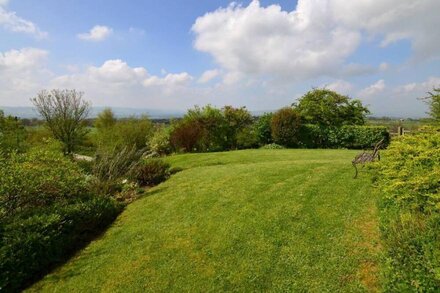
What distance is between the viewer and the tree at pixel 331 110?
23219 mm

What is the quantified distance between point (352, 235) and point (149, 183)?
7.99m

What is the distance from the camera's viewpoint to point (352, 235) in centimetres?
559

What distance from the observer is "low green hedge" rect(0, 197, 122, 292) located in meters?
5.78

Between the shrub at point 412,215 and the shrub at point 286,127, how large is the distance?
532 inches

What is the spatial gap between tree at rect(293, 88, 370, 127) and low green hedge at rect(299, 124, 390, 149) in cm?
229

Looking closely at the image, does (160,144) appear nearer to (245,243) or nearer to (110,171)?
(110,171)

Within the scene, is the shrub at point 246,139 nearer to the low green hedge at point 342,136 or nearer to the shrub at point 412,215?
the low green hedge at point 342,136

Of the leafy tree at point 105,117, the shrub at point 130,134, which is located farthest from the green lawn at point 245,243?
the leafy tree at point 105,117

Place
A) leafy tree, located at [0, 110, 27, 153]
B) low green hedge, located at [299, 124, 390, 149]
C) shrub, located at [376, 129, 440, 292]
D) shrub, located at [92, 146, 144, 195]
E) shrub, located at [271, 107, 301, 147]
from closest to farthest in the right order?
shrub, located at [376, 129, 440, 292], shrub, located at [92, 146, 144, 195], leafy tree, located at [0, 110, 27, 153], low green hedge, located at [299, 124, 390, 149], shrub, located at [271, 107, 301, 147]

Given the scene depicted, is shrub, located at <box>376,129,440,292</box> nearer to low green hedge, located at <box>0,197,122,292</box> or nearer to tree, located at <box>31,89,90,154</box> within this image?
low green hedge, located at <box>0,197,122,292</box>

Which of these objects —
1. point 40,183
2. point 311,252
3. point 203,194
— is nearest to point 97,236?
point 40,183

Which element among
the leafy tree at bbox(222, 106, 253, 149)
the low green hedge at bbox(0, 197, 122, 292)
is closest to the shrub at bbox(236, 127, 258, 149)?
the leafy tree at bbox(222, 106, 253, 149)

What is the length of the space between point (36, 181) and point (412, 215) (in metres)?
8.15

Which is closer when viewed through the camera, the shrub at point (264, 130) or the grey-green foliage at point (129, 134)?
the grey-green foliage at point (129, 134)
